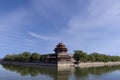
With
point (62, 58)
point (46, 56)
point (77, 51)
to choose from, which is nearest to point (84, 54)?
point (77, 51)

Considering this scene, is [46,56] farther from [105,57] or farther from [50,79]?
[50,79]

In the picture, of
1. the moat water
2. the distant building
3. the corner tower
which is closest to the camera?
the moat water

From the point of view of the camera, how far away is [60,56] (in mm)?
89062

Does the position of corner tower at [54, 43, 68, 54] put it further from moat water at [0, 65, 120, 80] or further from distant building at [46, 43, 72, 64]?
moat water at [0, 65, 120, 80]

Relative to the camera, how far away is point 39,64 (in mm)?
93750

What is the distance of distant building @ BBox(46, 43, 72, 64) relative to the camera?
88.5m

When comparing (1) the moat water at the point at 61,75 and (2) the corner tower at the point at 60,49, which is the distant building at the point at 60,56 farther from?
(1) the moat water at the point at 61,75

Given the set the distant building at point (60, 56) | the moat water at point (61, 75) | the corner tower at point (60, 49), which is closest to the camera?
the moat water at point (61, 75)

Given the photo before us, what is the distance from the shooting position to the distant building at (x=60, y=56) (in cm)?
8847

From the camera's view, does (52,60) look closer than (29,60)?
Yes

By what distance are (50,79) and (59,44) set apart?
54.1 m

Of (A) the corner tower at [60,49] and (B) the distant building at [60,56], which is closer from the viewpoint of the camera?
(B) the distant building at [60,56]

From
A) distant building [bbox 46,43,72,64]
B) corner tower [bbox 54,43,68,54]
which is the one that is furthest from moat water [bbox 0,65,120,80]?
corner tower [bbox 54,43,68,54]

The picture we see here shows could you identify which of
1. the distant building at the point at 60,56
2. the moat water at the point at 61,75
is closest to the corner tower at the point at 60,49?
the distant building at the point at 60,56
